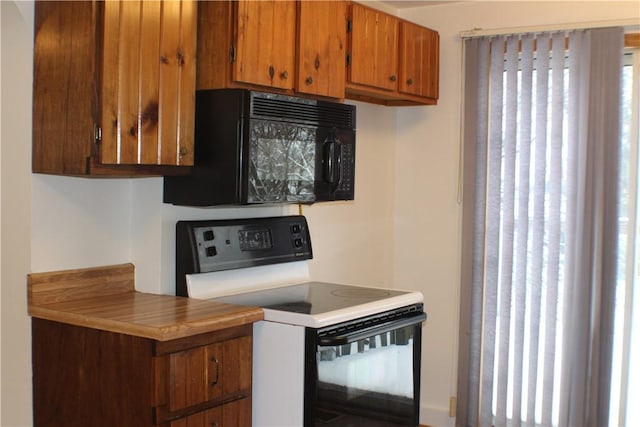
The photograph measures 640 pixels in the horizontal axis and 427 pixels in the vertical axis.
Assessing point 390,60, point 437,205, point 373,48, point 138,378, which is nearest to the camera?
point 138,378

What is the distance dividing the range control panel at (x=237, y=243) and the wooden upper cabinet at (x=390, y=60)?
26.9 inches

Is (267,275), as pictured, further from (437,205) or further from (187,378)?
(437,205)

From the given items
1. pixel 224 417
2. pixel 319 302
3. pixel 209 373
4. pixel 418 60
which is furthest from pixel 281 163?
pixel 418 60

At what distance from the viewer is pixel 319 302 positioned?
283 centimetres

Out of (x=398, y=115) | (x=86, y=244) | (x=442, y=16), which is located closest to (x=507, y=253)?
(x=398, y=115)

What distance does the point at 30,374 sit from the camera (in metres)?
2.52

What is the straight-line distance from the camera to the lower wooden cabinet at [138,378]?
2236 mm

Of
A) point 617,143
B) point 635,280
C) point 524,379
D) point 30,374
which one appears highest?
point 617,143

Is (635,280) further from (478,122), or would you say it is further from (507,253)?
(478,122)

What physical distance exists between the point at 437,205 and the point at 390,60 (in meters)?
0.89

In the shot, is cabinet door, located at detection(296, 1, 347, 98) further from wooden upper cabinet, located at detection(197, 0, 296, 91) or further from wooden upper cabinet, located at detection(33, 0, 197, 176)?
wooden upper cabinet, located at detection(33, 0, 197, 176)

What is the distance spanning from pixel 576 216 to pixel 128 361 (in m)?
2.22

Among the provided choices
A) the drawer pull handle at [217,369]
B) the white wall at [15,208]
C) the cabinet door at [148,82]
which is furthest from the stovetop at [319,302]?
the white wall at [15,208]

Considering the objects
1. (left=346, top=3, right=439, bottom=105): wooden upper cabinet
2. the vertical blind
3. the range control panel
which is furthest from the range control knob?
the vertical blind
